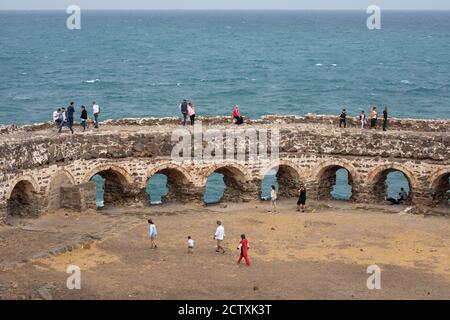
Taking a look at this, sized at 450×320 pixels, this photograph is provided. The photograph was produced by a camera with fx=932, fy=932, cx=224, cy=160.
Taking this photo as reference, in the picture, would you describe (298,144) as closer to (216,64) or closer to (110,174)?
(110,174)

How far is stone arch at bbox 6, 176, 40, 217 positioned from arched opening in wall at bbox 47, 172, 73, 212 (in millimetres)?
592

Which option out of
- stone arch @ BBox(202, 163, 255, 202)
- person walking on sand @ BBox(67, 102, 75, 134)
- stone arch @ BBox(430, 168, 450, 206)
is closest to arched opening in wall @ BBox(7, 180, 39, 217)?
person walking on sand @ BBox(67, 102, 75, 134)

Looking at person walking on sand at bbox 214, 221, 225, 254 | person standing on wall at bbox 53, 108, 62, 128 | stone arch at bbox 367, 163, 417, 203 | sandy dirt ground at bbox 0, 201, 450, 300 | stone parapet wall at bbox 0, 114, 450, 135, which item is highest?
person standing on wall at bbox 53, 108, 62, 128

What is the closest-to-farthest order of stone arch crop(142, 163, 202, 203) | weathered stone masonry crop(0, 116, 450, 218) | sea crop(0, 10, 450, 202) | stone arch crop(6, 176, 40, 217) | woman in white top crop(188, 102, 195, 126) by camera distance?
stone arch crop(6, 176, 40, 217), weathered stone masonry crop(0, 116, 450, 218), stone arch crop(142, 163, 202, 203), woman in white top crop(188, 102, 195, 126), sea crop(0, 10, 450, 202)

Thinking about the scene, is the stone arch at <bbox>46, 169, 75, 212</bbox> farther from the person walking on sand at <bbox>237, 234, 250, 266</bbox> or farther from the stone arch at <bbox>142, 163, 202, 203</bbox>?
the person walking on sand at <bbox>237, 234, 250, 266</bbox>

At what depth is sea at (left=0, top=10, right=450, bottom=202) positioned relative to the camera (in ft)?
266

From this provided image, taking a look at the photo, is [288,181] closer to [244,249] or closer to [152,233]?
[152,233]

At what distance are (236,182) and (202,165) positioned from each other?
6.60ft

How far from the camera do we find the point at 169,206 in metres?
38.8

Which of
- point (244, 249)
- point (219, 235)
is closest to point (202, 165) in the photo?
point (219, 235)

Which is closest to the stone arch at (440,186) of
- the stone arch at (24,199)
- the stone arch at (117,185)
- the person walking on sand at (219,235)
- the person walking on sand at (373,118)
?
the person walking on sand at (373,118)

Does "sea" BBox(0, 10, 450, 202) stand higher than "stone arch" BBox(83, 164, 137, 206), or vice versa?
"sea" BBox(0, 10, 450, 202)

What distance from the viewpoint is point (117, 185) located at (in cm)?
3872
